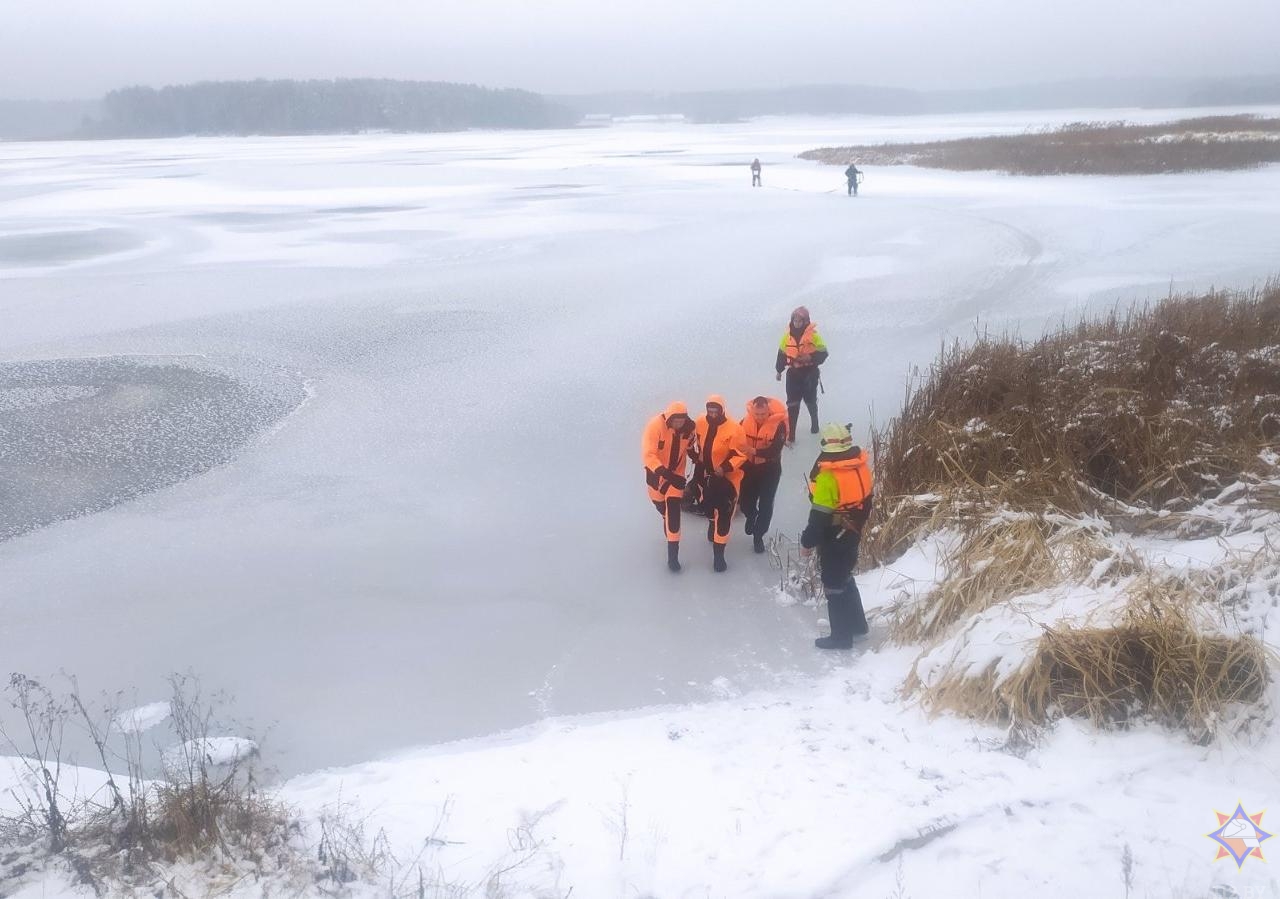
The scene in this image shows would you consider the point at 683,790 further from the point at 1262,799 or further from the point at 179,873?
the point at 1262,799

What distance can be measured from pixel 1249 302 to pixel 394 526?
290 inches

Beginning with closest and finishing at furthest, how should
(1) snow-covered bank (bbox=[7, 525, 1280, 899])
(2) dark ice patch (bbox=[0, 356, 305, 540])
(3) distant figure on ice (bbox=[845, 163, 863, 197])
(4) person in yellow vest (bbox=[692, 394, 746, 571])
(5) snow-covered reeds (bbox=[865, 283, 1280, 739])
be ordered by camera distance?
(1) snow-covered bank (bbox=[7, 525, 1280, 899]) < (5) snow-covered reeds (bbox=[865, 283, 1280, 739]) < (4) person in yellow vest (bbox=[692, 394, 746, 571]) < (2) dark ice patch (bbox=[0, 356, 305, 540]) < (3) distant figure on ice (bbox=[845, 163, 863, 197])

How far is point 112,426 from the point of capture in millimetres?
6938

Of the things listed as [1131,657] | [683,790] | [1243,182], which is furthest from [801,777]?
[1243,182]

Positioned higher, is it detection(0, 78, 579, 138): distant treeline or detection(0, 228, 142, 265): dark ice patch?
detection(0, 78, 579, 138): distant treeline

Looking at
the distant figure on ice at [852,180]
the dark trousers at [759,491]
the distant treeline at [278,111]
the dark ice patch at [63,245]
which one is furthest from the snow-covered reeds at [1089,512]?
the distant treeline at [278,111]

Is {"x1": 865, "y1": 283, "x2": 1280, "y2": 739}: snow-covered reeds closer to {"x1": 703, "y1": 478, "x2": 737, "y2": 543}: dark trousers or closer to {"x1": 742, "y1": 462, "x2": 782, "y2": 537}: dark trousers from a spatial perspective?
{"x1": 742, "y1": 462, "x2": 782, "y2": 537}: dark trousers

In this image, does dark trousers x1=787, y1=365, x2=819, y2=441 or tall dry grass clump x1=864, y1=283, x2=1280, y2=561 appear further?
dark trousers x1=787, y1=365, x2=819, y2=441

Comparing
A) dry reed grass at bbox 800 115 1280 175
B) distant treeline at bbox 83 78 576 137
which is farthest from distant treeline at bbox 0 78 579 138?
dry reed grass at bbox 800 115 1280 175

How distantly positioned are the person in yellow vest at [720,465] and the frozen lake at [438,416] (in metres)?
0.24

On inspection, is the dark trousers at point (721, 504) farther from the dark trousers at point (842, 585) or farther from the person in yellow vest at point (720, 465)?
the dark trousers at point (842, 585)

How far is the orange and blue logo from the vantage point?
99.6 inches

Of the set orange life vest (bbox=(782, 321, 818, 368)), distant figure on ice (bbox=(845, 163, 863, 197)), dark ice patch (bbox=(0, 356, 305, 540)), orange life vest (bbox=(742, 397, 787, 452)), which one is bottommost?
dark ice patch (bbox=(0, 356, 305, 540))

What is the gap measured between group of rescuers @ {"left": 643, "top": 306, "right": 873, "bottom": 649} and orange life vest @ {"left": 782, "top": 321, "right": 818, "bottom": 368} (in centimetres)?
146
